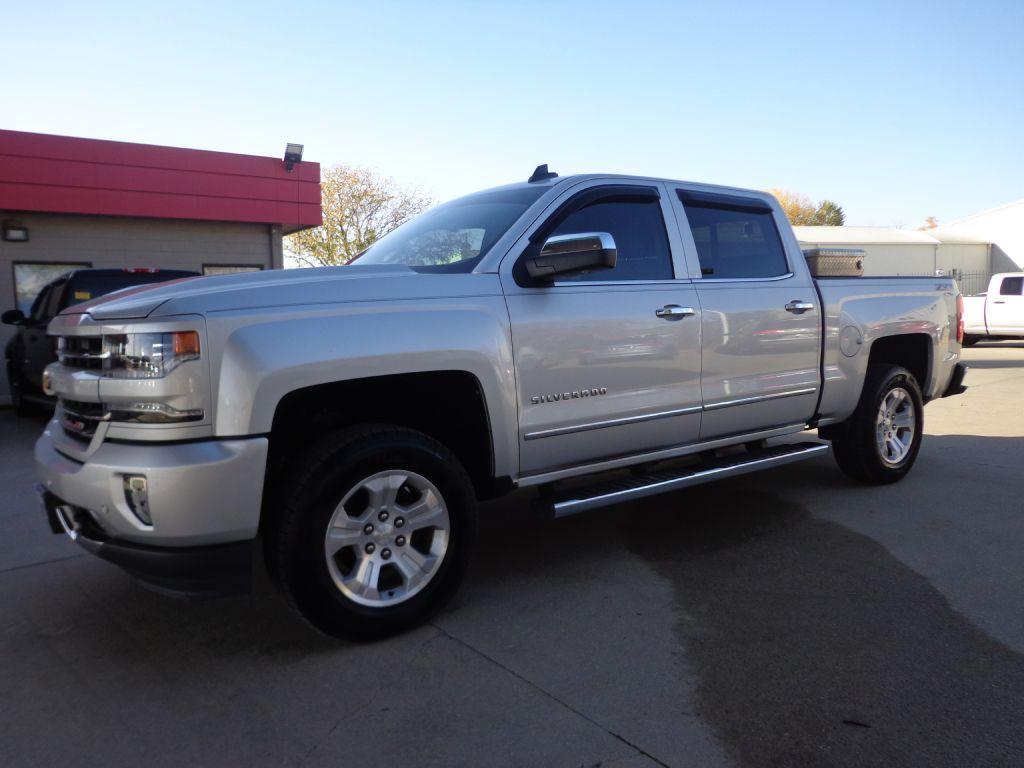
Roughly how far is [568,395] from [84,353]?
212cm

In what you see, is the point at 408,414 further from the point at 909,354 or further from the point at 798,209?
the point at 798,209

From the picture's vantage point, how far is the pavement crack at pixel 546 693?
2579mm

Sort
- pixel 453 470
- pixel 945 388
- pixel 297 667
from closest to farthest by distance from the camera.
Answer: pixel 297 667 → pixel 453 470 → pixel 945 388

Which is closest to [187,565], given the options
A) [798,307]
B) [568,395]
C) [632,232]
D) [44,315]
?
[568,395]

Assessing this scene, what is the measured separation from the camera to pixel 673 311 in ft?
14.1

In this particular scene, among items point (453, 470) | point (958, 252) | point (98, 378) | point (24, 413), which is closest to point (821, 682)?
point (453, 470)

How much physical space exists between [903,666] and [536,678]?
4.64 ft

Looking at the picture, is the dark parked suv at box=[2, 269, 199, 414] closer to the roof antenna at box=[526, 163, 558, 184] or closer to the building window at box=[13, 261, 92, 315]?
the building window at box=[13, 261, 92, 315]

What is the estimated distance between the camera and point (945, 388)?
6.40 metres

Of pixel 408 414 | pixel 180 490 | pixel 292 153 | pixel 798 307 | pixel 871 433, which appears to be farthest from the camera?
pixel 292 153

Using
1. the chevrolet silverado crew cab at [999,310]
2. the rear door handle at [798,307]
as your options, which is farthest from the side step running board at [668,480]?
the chevrolet silverado crew cab at [999,310]

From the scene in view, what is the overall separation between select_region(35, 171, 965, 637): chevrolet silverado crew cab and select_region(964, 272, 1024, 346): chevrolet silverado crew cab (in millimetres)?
16542

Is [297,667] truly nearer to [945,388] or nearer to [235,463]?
[235,463]

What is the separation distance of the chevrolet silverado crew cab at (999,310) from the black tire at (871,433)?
15.4 meters
